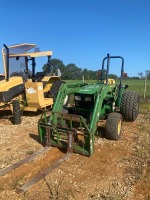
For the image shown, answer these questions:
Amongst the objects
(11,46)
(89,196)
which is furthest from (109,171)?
(11,46)

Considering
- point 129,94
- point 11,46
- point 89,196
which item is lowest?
point 89,196

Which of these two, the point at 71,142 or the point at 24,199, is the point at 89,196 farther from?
the point at 71,142

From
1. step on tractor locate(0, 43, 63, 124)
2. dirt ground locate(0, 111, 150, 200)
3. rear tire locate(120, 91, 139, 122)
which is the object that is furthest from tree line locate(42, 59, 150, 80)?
dirt ground locate(0, 111, 150, 200)

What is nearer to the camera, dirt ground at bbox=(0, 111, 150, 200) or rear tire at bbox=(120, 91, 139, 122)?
dirt ground at bbox=(0, 111, 150, 200)

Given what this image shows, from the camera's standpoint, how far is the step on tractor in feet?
26.6

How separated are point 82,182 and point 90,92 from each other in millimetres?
2346

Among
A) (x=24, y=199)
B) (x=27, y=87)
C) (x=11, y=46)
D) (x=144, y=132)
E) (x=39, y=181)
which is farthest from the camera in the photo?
(x=11, y=46)

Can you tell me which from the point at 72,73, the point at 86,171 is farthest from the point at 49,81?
the point at 72,73

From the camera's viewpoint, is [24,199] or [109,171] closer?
[24,199]

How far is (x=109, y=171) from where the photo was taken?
4.56 metres

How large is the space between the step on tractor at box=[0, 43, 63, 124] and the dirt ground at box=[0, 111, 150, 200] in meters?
1.77

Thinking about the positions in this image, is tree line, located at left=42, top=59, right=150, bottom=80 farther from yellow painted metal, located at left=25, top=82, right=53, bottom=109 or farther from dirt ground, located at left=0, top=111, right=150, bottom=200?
dirt ground, located at left=0, top=111, right=150, bottom=200

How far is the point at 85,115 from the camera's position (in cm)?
671

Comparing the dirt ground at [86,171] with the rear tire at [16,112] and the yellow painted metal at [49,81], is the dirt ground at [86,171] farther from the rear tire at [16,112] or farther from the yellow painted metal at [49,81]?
the yellow painted metal at [49,81]
